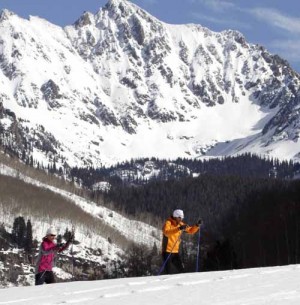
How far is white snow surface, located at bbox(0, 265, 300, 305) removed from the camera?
13320 millimetres

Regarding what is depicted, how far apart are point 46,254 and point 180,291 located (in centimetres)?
567

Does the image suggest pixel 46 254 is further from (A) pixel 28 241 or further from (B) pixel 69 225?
(B) pixel 69 225

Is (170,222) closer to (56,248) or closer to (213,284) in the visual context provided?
(56,248)

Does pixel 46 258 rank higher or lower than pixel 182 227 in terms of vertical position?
lower

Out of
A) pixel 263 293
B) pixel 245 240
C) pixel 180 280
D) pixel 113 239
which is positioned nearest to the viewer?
pixel 263 293

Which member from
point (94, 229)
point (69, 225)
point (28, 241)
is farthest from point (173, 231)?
point (94, 229)

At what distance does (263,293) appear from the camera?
1380 cm

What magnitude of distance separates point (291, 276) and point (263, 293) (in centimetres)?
305

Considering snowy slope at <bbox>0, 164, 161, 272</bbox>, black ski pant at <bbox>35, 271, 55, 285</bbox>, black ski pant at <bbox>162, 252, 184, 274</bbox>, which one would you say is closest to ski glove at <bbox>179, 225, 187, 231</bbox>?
black ski pant at <bbox>162, 252, 184, 274</bbox>

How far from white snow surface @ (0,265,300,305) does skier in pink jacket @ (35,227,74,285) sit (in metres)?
1.79

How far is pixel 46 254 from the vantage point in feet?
63.3

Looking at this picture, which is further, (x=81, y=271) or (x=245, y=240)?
(x=81, y=271)

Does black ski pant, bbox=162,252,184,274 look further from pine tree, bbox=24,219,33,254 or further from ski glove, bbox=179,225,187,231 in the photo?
pine tree, bbox=24,219,33,254

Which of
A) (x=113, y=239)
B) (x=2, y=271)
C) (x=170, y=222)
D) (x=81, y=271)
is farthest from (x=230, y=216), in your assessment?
(x=170, y=222)
